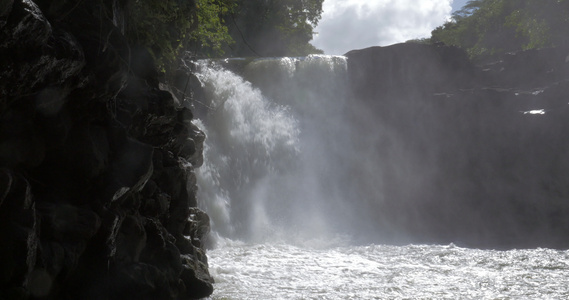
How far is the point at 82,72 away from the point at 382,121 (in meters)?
20.1

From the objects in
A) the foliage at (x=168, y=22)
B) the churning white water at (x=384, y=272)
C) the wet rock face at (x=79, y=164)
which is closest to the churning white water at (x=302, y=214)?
the churning white water at (x=384, y=272)

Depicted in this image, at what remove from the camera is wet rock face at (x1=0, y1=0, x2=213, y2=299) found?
17.9ft

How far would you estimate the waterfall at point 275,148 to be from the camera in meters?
18.8

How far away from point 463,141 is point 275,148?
28.8ft

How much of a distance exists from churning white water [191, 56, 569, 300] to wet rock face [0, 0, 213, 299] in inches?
95.7

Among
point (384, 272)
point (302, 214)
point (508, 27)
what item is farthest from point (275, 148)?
point (508, 27)

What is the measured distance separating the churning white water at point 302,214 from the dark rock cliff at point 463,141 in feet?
4.77

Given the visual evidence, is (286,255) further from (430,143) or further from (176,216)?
(430,143)

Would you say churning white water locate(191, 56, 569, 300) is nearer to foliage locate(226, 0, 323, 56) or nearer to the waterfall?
the waterfall

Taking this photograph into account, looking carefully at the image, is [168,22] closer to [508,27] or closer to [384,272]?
[384,272]

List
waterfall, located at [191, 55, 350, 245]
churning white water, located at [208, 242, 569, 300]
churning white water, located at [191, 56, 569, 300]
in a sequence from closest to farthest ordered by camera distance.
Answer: churning white water, located at [208, 242, 569, 300] → churning white water, located at [191, 56, 569, 300] → waterfall, located at [191, 55, 350, 245]

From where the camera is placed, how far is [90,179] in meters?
7.07

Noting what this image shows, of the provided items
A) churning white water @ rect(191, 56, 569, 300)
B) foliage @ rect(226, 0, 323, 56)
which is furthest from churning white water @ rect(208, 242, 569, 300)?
foliage @ rect(226, 0, 323, 56)

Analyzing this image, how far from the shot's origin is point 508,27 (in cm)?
4566
